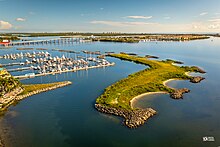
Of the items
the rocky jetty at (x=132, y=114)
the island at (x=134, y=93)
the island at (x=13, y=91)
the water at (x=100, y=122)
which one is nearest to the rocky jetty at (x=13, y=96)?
the island at (x=13, y=91)

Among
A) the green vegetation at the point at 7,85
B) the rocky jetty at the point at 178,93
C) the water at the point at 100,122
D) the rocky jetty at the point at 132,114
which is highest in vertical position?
the green vegetation at the point at 7,85

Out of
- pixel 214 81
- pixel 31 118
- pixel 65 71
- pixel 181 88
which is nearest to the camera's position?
pixel 31 118

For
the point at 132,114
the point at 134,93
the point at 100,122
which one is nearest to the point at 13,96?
the point at 100,122

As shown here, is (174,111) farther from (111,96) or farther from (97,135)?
(97,135)

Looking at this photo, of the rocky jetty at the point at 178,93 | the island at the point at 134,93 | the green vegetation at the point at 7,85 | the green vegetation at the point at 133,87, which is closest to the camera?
the island at the point at 134,93

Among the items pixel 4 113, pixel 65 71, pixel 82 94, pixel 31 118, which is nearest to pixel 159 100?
pixel 82 94

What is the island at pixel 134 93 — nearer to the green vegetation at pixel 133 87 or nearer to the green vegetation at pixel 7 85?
the green vegetation at pixel 133 87

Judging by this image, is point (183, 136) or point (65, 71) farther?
point (65, 71)

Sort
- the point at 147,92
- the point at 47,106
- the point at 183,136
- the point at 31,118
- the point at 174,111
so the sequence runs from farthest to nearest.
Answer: the point at 147,92 < the point at 47,106 < the point at 174,111 < the point at 31,118 < the point at 183,136
